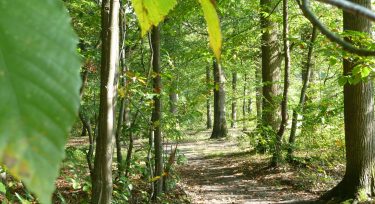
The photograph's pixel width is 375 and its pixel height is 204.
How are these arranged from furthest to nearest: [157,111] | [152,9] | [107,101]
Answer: [157,111], [107,101], [152,9]

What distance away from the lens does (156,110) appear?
6.64m

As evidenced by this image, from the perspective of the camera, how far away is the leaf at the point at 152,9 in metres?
0.55

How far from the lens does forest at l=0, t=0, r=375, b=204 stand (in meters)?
0.20

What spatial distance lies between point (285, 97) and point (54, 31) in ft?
31.2

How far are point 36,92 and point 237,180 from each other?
33.6 feet

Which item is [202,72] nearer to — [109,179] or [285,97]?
[285,97]

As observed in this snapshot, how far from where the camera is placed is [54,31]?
20cm

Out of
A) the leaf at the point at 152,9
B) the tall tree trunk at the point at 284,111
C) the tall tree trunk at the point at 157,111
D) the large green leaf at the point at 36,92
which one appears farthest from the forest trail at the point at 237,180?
the large green leaf at the point at 36,92

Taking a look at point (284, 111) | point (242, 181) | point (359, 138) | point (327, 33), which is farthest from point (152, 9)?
point (242, 181)

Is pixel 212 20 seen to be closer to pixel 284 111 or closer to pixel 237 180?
pixel 284 111

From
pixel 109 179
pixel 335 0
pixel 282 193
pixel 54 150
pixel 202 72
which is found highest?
pixel 202 72

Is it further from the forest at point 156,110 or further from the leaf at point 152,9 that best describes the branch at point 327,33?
the leaf at point 152,9

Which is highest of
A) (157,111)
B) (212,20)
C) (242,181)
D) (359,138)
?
(157,111)

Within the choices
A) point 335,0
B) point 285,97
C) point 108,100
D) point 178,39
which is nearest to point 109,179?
point 108,100
